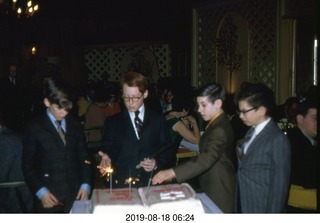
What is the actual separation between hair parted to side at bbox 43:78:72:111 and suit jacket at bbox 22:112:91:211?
143mm

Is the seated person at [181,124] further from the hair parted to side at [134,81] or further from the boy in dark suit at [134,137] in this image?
the hair parted to side at [134,81]

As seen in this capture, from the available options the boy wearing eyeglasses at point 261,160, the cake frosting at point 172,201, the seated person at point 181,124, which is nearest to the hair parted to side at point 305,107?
the boy wearing eyeglasses at point 261,160

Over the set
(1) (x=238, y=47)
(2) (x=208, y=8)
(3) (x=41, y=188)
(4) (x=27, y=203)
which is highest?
(2) (x=208, y=8)

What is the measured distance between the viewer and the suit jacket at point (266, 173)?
8.05 feet

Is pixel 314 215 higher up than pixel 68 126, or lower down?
lower down

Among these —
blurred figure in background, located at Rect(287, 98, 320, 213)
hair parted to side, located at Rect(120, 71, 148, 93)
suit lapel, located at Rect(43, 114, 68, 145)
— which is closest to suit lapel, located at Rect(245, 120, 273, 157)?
blurred figure in background, located at Rect(287, 98, 320, 213)

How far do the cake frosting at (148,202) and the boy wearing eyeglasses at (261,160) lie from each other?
16.5 inches

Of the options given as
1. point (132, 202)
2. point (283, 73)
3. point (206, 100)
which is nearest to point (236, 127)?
point (206, 100)

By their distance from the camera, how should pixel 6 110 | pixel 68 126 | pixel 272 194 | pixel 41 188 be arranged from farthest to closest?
pixel 6 110 → pixel 68 126 → pixel 41 188 → pixel 272 194

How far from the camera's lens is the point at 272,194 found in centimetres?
246

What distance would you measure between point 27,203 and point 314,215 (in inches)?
83.9

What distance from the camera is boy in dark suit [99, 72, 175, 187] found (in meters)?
3.05

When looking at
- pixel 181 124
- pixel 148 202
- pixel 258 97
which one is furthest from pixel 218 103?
pixel 181 124

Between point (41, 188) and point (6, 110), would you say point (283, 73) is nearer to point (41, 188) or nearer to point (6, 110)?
point (6, 110)
